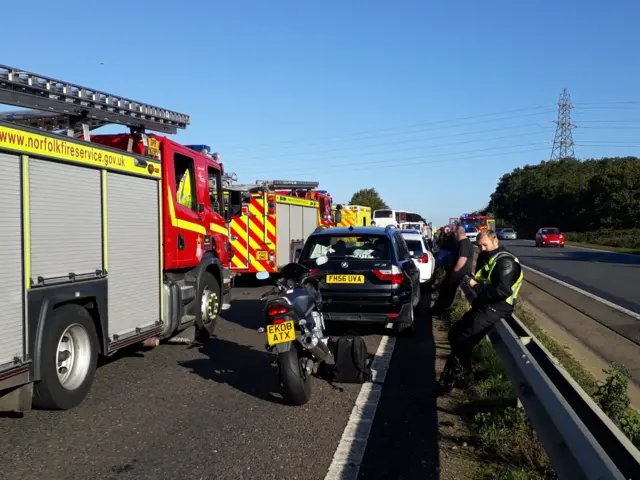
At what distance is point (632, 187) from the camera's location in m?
61.8

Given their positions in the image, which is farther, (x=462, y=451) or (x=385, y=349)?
(x=385, y=349)

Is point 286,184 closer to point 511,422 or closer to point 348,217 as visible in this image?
point 348,217

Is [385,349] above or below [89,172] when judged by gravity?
below

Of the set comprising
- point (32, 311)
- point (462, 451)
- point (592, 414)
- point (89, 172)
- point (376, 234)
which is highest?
point (89, 172)

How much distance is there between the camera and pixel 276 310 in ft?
20.2

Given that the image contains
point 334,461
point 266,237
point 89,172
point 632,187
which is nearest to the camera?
point 334,461

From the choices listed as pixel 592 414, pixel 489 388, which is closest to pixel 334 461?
pixel 592 414

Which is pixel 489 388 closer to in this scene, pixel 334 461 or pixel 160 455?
pixel 334 461

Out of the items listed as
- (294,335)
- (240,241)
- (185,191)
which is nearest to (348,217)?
(240,241)

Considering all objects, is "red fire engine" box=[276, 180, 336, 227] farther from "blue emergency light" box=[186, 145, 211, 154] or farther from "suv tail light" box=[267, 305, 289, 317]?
"suv tail light" box=[267, 305, 289, 317]

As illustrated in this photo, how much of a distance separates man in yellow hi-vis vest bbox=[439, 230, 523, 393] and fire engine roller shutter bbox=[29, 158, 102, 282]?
355cm

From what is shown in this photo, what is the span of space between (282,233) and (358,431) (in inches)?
501

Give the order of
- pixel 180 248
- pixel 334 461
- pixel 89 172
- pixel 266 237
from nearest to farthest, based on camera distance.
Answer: pixel 334 461 < pixel 89 172 < pixel 180 248 < pixel 266 237

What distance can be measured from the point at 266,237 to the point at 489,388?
11260 mm
